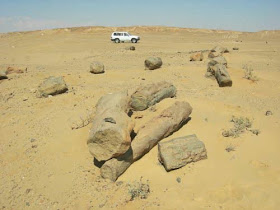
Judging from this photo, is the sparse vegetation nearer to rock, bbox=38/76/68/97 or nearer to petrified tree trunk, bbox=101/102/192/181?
petrified tree trunk, bbox=101/102/192/181

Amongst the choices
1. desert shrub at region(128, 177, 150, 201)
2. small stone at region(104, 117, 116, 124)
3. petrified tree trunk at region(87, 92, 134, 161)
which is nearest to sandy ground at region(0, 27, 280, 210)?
desert shrub at region(128, 177, 150, 201)

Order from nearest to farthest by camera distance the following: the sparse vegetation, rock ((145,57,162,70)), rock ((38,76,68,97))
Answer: the sparse vegetation
rock ((38,76,68,97))
rock ((145,57,162,70))

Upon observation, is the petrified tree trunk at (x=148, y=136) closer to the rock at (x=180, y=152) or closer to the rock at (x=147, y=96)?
the rock at (x=180, y=152)

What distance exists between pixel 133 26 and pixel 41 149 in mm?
52558

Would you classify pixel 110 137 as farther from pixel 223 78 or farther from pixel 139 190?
pixel 223 78

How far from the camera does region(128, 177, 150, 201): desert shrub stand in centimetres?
523

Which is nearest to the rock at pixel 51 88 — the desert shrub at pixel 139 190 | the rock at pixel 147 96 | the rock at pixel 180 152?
the rock at pixel 147 96

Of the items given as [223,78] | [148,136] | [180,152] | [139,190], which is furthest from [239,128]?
[223,78]

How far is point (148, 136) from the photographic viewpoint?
629 centimetres

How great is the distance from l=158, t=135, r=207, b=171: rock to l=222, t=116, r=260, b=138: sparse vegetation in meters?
1.19

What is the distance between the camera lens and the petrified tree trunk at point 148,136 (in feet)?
18.4

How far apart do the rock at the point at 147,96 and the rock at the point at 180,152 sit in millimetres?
2105

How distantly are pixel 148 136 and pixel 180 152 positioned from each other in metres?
0.82

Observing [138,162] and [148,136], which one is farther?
[148,136]
